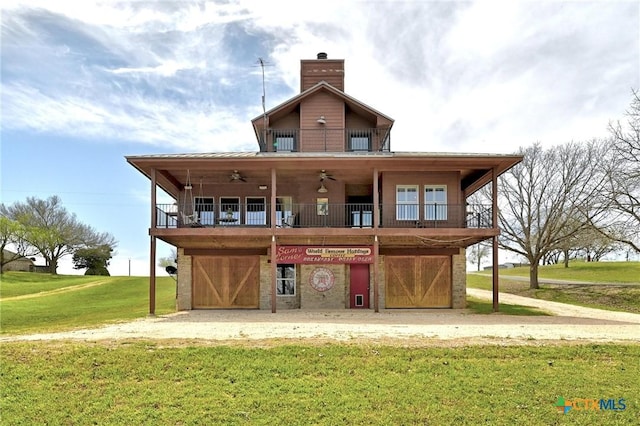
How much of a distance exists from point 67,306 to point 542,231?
31.7 m

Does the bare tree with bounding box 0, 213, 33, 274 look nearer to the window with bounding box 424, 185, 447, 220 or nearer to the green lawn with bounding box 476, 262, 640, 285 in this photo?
the window with bounding box 424, 185, 447, 220

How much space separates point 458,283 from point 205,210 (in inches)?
487

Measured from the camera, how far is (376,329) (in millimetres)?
13852

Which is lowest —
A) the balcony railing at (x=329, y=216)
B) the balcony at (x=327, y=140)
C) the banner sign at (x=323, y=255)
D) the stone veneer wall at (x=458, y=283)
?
the stone veneer wall at (x=458, y=283)

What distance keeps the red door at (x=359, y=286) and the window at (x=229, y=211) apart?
6.01 meters

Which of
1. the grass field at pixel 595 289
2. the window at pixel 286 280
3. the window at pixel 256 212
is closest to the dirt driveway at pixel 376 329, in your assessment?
the window at pixel 286 280

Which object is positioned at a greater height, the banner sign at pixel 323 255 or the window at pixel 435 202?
the window at pixel 435 202

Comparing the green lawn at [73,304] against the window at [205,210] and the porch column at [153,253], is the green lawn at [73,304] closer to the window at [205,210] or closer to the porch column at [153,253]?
the porch column at [153,253]

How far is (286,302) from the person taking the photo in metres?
22.1

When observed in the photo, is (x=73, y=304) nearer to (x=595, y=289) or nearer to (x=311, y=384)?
(x=311, y=384)

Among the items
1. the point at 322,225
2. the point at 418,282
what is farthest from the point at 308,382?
the point at 418,282

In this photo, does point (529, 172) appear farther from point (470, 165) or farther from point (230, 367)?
point (230, 367)

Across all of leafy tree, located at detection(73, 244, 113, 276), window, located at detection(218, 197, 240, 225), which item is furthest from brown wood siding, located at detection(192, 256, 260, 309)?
leafy tree, located at detection(73, 244, 113, 276)

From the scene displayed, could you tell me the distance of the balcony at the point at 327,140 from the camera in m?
24.3
